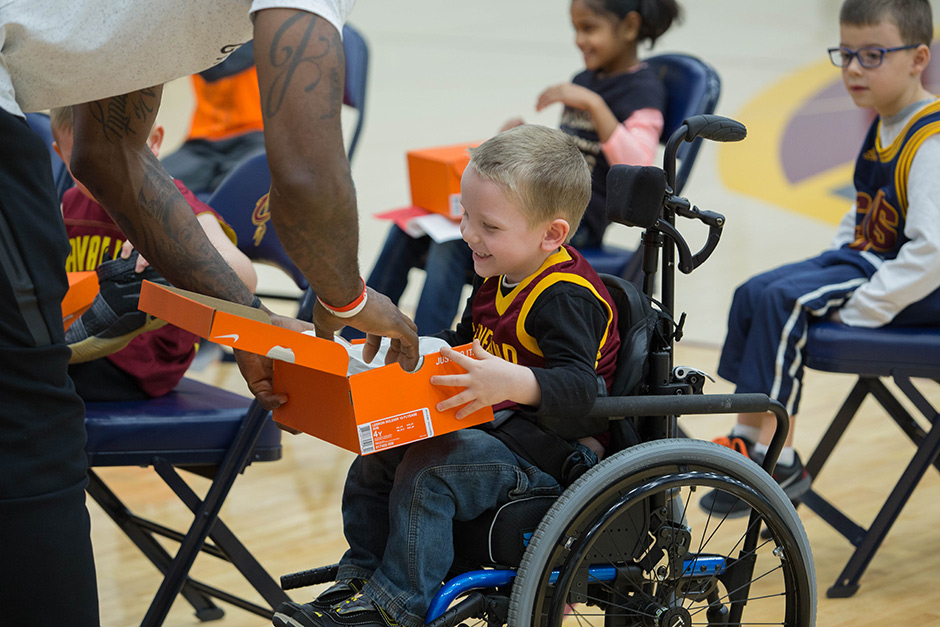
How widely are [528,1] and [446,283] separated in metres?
9.55

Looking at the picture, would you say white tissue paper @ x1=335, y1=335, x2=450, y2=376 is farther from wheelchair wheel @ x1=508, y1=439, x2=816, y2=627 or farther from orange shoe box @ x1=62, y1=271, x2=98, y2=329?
orange shoe box @ x1=62, y1=271, x2=98, y2=329

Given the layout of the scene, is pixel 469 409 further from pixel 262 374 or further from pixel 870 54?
pixel 870 54

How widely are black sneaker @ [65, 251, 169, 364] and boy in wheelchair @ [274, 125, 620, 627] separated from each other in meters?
0.59

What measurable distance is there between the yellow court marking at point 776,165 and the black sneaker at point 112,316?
4.00 m

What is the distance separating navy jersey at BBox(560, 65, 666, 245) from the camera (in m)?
2.87

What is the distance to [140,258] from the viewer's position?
1.91 meters

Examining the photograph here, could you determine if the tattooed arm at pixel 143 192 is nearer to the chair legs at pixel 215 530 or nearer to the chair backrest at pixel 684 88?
the chair legs at pixel 215 530

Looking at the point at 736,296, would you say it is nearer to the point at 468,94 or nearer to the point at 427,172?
the point at 427,172

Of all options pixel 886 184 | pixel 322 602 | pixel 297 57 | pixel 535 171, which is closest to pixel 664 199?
pixel 535 171

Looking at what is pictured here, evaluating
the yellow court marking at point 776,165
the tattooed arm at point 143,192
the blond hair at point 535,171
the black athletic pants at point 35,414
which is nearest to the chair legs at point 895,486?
the blond hair at point 535,171

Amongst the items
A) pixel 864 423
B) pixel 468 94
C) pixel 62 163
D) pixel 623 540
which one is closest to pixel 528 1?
pixel 468 94

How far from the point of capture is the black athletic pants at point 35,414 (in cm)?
117

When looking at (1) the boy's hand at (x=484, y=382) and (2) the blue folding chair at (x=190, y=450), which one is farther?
(2) the blue folding chair at (x=190, y=450)

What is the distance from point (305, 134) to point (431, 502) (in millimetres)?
516
